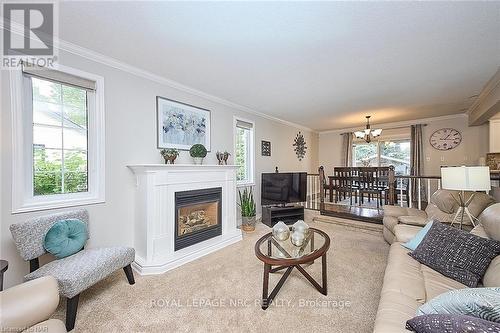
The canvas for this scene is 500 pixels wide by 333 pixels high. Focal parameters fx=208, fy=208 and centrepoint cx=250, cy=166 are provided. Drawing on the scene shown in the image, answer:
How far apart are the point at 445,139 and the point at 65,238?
295 inches

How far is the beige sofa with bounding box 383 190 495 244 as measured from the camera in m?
2.28

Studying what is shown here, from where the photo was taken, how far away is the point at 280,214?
425 cm

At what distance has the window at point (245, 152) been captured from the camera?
4.39m

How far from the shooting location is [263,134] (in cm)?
489

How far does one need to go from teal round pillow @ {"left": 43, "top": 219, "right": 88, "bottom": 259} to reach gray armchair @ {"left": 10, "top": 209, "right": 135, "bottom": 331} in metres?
0.05

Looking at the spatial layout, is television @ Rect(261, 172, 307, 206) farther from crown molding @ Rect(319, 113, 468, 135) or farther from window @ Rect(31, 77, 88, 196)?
crown molding @ Rect(319, 113, 468, 135)

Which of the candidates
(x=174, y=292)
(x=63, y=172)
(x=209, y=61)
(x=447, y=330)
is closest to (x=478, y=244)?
(x=447, y=330)

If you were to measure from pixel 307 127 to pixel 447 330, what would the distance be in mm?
6134

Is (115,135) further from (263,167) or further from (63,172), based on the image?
(263,167)

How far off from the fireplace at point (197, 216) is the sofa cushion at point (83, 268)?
75cm

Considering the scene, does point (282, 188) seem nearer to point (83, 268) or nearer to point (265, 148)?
point (265, 148)

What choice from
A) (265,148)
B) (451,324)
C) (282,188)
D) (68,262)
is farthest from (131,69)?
(451,324)

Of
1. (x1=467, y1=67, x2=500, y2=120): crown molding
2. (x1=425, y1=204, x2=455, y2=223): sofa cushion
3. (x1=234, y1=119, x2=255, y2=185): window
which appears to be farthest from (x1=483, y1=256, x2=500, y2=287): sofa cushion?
(x1=234, y1=119, x2=255, y2=185): window

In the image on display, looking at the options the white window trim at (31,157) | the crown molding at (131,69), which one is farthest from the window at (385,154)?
the white window trim at (31,157)
